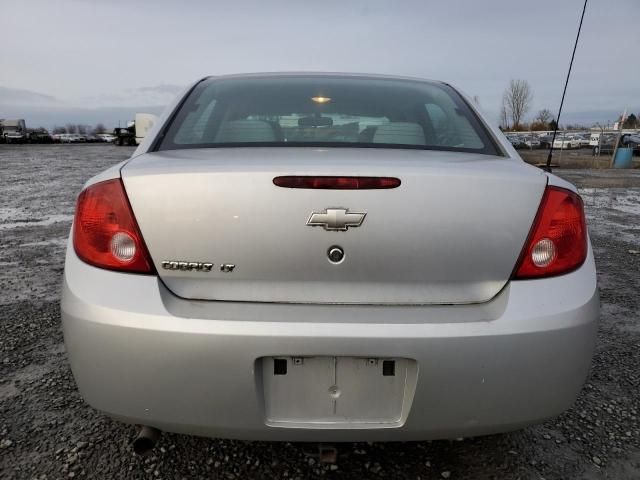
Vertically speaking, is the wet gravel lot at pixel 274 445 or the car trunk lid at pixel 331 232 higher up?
the car trunk lid at pixel 331 232

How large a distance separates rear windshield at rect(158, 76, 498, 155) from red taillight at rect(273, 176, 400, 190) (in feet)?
1.24

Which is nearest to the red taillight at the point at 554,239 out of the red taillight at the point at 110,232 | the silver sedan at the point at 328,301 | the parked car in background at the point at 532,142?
the silver sedan at the point at 328,301

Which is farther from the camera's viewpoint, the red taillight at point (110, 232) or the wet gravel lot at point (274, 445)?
the wet gravel lot at point (274, 445)

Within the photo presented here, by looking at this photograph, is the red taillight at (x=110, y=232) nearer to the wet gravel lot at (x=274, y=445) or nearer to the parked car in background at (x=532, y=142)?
the wet gravel lot at (x=274, y=445)

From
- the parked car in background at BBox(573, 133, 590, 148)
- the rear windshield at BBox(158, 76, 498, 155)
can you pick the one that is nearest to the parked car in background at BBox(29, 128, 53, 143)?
the parked car in background at BBox(573, 133, 590, 148)

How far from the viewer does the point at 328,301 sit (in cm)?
136

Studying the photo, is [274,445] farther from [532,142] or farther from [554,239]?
[532,142]

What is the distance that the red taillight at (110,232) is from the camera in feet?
4.50

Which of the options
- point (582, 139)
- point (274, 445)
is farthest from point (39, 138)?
point (274, 445)

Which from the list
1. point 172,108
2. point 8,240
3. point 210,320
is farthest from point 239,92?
point 8,240

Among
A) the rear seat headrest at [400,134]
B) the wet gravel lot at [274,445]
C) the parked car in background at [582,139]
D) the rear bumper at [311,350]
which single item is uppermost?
the rear seat headrest at [400,134]

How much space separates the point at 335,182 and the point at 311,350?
461 mm

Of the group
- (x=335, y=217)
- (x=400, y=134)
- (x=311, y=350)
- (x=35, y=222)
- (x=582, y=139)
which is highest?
(x=400, y=134)

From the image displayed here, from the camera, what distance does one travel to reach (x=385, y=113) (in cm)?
208
